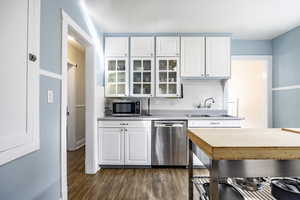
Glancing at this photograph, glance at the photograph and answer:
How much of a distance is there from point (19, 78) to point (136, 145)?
2432mm

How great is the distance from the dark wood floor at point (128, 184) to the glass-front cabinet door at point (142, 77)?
1423 millimetres

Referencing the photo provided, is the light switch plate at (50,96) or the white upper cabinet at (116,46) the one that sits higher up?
the white upper cabinet at (116,46)

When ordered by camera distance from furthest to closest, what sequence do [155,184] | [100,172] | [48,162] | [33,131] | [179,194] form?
[100,172] < [155,184] < [179,194] < [48,162] < [33,131]

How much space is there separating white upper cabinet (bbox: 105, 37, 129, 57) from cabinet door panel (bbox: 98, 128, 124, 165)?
1.42m

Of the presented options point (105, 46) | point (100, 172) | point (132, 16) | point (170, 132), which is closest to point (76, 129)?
point (100, 172)

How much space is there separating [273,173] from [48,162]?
5.92 feet

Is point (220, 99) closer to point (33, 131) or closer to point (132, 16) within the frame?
point (132, 16)

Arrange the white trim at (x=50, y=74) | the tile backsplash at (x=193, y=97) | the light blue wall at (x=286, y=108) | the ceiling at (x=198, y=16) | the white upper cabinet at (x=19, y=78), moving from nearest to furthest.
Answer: the white upper cabinet at (x=19, y=78) < the white trim at (x=50, y=74) < the ceiling at (x=198, y=16) < the light blue wall at (x=286, y=108) < the tile backsplash at (x=193, y=97)

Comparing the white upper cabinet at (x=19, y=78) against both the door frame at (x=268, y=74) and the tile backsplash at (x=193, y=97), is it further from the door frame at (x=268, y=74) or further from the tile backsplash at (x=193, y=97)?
the door frame at (x=268, y=74)

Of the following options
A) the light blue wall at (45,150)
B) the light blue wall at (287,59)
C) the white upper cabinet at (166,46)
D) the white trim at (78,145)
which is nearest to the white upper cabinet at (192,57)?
the white upper cabinet at (166,46)

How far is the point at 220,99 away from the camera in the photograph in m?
4.20

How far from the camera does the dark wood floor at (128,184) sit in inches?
102

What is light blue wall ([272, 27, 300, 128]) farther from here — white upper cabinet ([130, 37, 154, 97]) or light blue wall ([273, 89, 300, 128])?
white upper cabinet ([130, 37, 154, 97])

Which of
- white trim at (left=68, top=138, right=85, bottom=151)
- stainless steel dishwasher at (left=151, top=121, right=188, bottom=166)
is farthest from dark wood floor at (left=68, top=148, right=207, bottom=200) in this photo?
white trim at (left=68, top=138, right=85, bottom=151)
